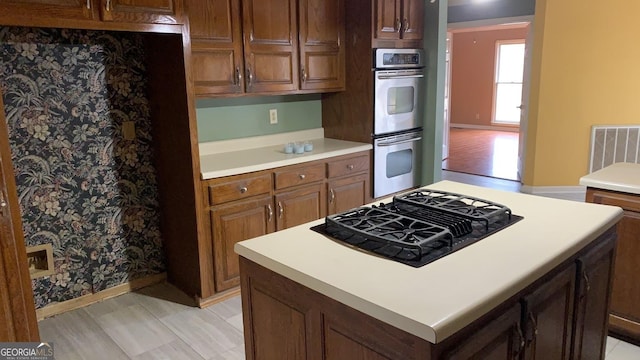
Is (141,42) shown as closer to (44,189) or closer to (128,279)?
(44,189)

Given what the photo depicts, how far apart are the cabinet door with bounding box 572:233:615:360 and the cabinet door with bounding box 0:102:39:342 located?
2.31 meters

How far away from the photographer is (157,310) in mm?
2957

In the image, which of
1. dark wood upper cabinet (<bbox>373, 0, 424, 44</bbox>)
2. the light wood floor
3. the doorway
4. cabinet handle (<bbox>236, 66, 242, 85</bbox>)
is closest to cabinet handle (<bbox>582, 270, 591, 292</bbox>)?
cabinet handle (<bbox>236, 66, 242, 85</bbox>)

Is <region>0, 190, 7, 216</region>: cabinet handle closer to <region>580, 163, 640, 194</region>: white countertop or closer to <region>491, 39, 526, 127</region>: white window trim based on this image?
<region>580, 163, 640, 194</region>: white countertop

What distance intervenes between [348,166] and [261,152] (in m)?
0.68

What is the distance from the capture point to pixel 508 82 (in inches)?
435

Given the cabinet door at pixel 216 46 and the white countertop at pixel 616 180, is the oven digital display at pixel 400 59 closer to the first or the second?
the cabinet door at pixel 216 46

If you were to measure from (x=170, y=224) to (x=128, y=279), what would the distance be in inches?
19.1

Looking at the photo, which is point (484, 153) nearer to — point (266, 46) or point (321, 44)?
point (321, 44)

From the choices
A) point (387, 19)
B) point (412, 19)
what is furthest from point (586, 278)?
point (412, 19)

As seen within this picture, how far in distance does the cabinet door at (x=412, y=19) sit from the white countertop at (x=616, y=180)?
198 centimetres

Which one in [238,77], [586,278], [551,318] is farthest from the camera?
[238,77]

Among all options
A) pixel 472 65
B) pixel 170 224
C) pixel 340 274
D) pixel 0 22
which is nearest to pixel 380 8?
pixel 170 224

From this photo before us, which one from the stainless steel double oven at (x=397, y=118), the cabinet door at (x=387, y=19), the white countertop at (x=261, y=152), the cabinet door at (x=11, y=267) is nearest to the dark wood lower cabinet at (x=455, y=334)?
the cabinet door at (x=11, y=267)
